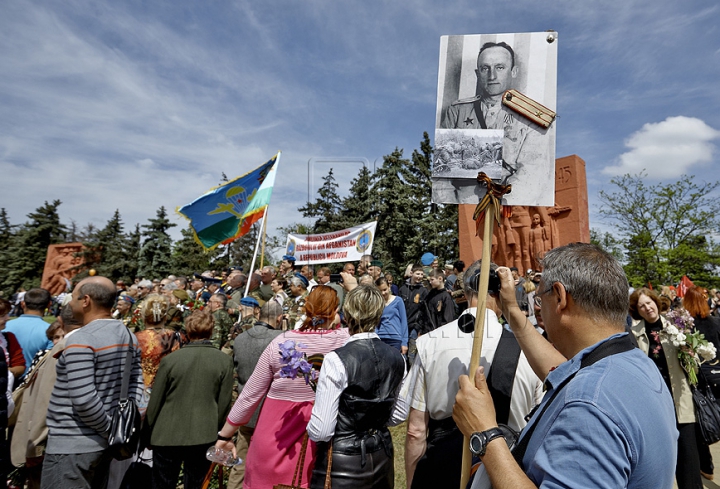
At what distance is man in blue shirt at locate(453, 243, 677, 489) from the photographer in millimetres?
1077

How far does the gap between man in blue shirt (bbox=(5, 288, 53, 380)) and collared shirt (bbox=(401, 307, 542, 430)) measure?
4.31 meters

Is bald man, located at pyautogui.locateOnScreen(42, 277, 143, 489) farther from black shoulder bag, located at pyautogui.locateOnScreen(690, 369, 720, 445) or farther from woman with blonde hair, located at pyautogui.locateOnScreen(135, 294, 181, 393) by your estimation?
black shoulder bag, located at pyautogui.locateOnScreen(690, 369, 720, 445)

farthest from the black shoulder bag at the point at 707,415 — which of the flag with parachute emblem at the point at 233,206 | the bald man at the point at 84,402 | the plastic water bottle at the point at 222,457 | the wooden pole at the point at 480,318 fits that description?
the flag with parachute emblem at the point at 233,206

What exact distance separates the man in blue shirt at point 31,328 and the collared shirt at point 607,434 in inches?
212

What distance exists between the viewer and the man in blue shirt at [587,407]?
1077 millimetres

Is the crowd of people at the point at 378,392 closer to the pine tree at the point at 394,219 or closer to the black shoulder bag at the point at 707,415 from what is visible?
the black shoulder bag at the point at 707,415

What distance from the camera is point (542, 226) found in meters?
13.7

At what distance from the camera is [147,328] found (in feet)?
15.1

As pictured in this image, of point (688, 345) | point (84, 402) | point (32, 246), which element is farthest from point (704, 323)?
point (32, 246)

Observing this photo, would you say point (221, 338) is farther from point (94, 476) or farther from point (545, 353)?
point (545, 353)

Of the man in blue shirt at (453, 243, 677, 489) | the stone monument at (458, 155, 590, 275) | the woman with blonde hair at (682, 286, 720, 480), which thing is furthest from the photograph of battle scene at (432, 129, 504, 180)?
the stone monument at (458, 155, 590, 275)

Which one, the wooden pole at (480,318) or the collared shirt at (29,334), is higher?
the wooden pole at (480,318)

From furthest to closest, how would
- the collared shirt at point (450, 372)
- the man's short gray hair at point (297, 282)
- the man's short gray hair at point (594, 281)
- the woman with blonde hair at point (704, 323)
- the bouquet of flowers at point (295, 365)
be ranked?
1. the man's short gray hair at point (297, 282)
2. the woman with blonde hair at point (704, 323)
3. the bouquet of flowers at point (295, 365)
4. the collared shirt at point (450, 372)
5. the man's short gray hair at point (594, 281)

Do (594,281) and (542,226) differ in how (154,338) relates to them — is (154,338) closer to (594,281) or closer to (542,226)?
(594,281)
